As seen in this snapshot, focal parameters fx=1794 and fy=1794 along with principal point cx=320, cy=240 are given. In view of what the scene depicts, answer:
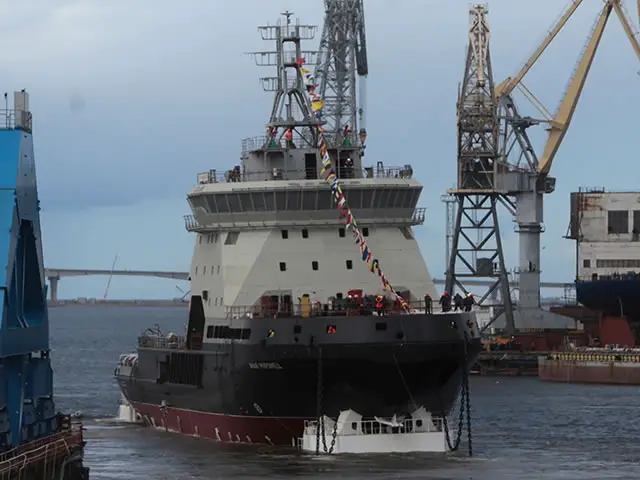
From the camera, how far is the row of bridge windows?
55875 mm

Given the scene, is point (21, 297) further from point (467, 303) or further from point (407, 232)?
point (407, 232)

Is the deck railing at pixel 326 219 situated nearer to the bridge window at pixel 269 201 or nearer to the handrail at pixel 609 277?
the bridge window at pixel 269 201

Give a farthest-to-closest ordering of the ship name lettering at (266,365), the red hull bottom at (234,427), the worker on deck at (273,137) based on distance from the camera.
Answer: the worker on deck at (273,137)
the red hull bottom at (234,427)
the ship name lettering at (266,365)

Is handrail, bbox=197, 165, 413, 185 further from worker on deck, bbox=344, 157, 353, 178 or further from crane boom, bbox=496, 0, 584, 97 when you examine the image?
crane boom, bbox=496, 0, 584, 97

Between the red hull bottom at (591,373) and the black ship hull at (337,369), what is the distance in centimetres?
4444

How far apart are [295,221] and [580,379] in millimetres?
45283

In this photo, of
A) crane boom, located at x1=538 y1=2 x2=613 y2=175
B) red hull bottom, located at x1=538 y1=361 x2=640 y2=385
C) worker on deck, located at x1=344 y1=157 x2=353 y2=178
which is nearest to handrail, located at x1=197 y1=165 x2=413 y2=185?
worker on deck, located at x1=344 y1=157 x2=353 y2=178

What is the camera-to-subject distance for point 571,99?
385ft

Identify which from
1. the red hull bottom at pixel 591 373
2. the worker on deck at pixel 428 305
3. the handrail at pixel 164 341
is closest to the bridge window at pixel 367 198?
the worker on deck at pixel 428 305

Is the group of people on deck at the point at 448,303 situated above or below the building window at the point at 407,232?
below

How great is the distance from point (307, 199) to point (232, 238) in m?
3.12

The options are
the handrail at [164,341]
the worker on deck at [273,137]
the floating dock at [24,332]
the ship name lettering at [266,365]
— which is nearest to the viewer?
the floating dock at [24,332]

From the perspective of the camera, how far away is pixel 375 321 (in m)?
51.3

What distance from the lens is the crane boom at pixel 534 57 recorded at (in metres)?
117
